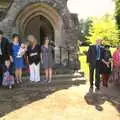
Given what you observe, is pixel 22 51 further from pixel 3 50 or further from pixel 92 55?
pixel 92 55

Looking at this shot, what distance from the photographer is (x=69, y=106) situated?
42.4ft

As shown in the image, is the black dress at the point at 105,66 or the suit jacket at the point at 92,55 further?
the black dress at the point at 105,66

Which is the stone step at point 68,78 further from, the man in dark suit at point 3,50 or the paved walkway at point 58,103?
the man in dark suit at point 3,50

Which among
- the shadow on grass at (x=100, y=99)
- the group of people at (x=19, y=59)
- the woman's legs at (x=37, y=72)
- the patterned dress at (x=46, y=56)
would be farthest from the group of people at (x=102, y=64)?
the woman's legs at (x=37, y=72)

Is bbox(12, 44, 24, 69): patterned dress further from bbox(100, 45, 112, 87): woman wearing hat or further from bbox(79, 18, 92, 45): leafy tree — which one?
bbox(79, 18, 92, 45): leafy tree

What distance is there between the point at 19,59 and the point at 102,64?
2.83m

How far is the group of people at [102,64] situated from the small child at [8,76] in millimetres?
2611

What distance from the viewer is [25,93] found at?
1454cm

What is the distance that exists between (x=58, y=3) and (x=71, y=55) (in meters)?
2.21

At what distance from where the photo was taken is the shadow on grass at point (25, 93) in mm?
13125

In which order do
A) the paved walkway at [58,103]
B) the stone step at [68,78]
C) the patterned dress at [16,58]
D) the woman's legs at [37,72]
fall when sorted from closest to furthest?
the paved walkway at [58,103] < the patterned dress at [16,58] < the woman's legs at [37,72] < the stone step at [68,78]

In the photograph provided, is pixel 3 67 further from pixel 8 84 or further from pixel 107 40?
pixel 107 40

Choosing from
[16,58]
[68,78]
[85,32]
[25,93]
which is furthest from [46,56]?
[85,32]

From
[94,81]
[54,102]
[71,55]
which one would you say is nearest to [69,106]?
[54,102]
